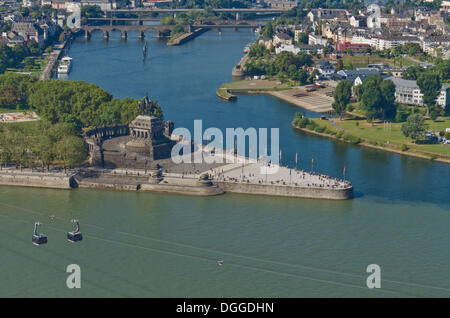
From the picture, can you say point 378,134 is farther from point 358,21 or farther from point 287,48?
point 358,21

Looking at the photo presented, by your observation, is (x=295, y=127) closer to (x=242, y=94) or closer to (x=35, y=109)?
(x=242, y=94)

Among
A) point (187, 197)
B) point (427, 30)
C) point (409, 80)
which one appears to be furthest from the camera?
point (427, 30)

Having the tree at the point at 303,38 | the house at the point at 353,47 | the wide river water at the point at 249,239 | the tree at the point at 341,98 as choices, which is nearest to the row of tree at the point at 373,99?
the tree at the point at 341,98

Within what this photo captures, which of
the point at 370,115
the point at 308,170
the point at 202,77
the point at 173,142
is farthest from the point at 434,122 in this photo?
the point at 202,77

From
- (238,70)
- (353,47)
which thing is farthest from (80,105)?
(353,47)

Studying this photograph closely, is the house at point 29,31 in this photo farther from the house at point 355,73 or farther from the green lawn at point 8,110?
the house at point 355,73

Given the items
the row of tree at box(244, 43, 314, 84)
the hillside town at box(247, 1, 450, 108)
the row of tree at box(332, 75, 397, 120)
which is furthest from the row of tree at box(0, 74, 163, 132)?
the hillside town at box(247, 1, 450, 108)

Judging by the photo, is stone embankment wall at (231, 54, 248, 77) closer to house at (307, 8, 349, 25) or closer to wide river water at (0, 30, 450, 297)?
wide river water at (0, 30, 450, 297)
